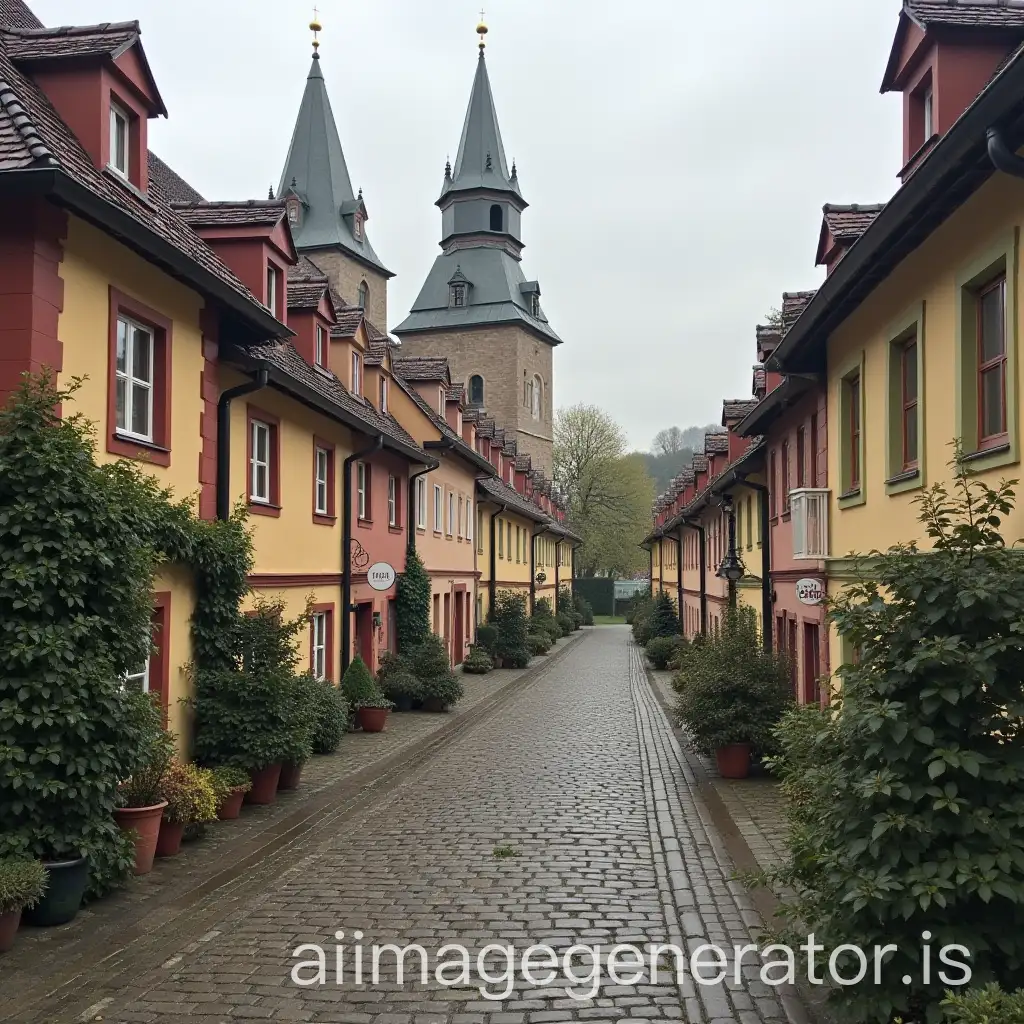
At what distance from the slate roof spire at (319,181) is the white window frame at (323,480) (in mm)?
37972

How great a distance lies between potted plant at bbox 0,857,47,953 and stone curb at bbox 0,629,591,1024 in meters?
0.52

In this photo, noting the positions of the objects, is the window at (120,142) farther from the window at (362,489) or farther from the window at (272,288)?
the window at (362,489)

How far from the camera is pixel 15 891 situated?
272 inches

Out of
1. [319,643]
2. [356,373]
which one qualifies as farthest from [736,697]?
[356,373]

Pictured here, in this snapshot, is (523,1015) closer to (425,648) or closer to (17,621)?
(17,621)

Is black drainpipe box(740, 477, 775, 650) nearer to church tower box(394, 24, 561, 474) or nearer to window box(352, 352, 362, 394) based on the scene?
window box(352, 352, 362, 394)

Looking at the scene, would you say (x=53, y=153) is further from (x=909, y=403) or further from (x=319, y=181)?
(x=319, y=181)

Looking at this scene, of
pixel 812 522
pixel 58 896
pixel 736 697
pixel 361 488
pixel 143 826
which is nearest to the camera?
pixel 58 896

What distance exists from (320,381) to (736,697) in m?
8.65

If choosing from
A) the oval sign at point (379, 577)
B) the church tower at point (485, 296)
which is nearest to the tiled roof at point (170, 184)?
the oval sign at point (379, 577)

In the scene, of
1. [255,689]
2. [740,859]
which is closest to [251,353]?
[255,689]

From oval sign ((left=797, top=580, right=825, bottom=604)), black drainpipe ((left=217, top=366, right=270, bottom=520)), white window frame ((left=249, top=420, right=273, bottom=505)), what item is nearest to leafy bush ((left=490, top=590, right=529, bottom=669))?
white window frame ((left=249, top=420, right=273, bottom=505))

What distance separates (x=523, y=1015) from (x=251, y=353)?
9.30m

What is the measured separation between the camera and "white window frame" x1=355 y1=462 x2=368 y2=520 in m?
20.4
